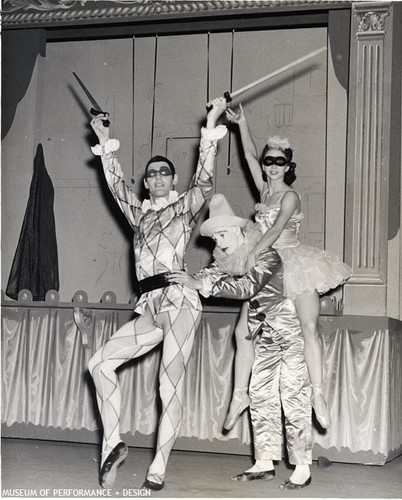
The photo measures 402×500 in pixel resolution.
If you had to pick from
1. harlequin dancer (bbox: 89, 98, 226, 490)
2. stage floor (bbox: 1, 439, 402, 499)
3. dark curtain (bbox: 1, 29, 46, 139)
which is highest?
dark curtain (bbox: 1, 29, 46, 139)

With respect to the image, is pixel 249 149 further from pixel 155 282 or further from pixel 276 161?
pixel 155 282

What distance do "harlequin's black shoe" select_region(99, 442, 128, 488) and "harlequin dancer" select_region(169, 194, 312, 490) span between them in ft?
2.45

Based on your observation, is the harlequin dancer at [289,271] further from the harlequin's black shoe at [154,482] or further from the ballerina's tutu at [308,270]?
the harlequin's black shoe at [154,482]

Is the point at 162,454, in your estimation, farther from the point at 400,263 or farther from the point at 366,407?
the point at 400,263

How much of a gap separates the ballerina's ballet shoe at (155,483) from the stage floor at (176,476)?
0.04 m

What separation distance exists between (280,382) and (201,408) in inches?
44.1

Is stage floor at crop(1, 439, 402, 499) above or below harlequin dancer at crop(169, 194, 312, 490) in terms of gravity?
below

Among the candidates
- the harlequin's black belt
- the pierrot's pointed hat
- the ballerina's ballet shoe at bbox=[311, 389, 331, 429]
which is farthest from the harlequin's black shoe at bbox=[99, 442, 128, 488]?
the pierrot's pointed hat

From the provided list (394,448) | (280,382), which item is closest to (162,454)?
(280,382)

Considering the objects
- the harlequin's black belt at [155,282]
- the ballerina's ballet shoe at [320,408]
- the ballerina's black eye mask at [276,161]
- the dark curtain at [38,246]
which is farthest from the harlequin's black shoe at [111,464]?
the dark curtain at [38,246]

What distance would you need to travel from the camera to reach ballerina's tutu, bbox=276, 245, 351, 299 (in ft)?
16.4

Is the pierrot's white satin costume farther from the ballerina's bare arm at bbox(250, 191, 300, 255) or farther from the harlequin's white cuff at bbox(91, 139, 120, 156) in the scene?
the harlequin's white cuff at bbox(91, 139, 120, 156)

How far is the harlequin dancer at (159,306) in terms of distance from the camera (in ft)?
14.6

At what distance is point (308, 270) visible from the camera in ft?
16.7
